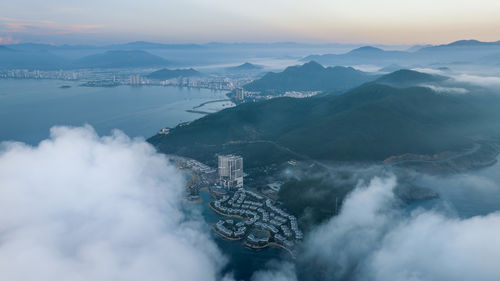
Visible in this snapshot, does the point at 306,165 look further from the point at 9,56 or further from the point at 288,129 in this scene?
the point at 9,56

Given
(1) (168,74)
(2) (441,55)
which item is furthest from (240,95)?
(2) (441,55)

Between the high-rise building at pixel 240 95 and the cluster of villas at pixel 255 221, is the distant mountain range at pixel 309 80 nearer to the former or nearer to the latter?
the high-rise building at pixel 240 95

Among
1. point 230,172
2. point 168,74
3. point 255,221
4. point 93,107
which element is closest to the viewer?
point 255,221

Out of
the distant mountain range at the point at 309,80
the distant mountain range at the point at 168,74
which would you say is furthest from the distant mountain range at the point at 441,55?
the distant mountain range at the point at 168,74

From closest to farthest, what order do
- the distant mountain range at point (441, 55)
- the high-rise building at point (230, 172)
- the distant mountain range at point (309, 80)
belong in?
the high-rise building at point (230, 172) < the distant mountain range at point (309, 80) < the distant mountain range at point (441, 55)

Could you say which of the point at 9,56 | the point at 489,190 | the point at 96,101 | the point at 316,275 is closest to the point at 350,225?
the point at 316,275

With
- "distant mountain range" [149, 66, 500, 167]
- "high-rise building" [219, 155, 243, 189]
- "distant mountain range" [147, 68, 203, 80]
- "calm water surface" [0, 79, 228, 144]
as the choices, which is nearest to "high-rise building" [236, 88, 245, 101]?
"calm water surface" [0, 79, 228, 144]

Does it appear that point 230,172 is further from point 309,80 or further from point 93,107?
point 309,80
